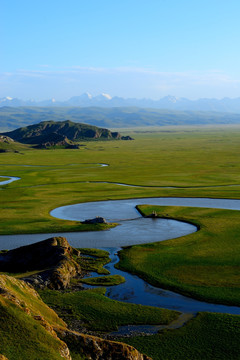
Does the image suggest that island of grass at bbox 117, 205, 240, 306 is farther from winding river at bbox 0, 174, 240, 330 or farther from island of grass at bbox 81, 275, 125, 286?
island of grass at bbox 81, 275, 125, 286

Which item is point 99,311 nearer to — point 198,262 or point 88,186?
point 198,262

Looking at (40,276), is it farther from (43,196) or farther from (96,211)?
(43,196)

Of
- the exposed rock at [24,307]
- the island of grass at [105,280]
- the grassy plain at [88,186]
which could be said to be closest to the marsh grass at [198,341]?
the exposed rock at [24,307]

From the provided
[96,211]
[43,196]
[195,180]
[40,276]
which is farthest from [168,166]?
[40,276]

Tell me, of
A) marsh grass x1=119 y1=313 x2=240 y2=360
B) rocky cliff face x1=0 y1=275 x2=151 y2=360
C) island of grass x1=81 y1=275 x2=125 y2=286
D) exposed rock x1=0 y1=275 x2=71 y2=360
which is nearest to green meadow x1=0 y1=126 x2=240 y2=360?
marsh grass x1=119 y1=313 x2=240 y2=360

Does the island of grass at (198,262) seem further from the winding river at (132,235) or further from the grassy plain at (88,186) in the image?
the grassy plain at (88,186)

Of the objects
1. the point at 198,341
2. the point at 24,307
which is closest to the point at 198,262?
the point at 198,341

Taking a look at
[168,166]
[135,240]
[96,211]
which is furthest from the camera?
[168,166]

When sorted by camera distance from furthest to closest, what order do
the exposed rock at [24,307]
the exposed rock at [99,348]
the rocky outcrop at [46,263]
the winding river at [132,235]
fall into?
the rocky outcrop at [46,263]
the winding river at [132,235]
the exposed rock at [99,348]
the exposed rock at [24,307]

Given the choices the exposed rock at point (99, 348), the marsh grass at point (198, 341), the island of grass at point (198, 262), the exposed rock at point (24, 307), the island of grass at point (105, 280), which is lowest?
the island of grass at point (105, 280)
